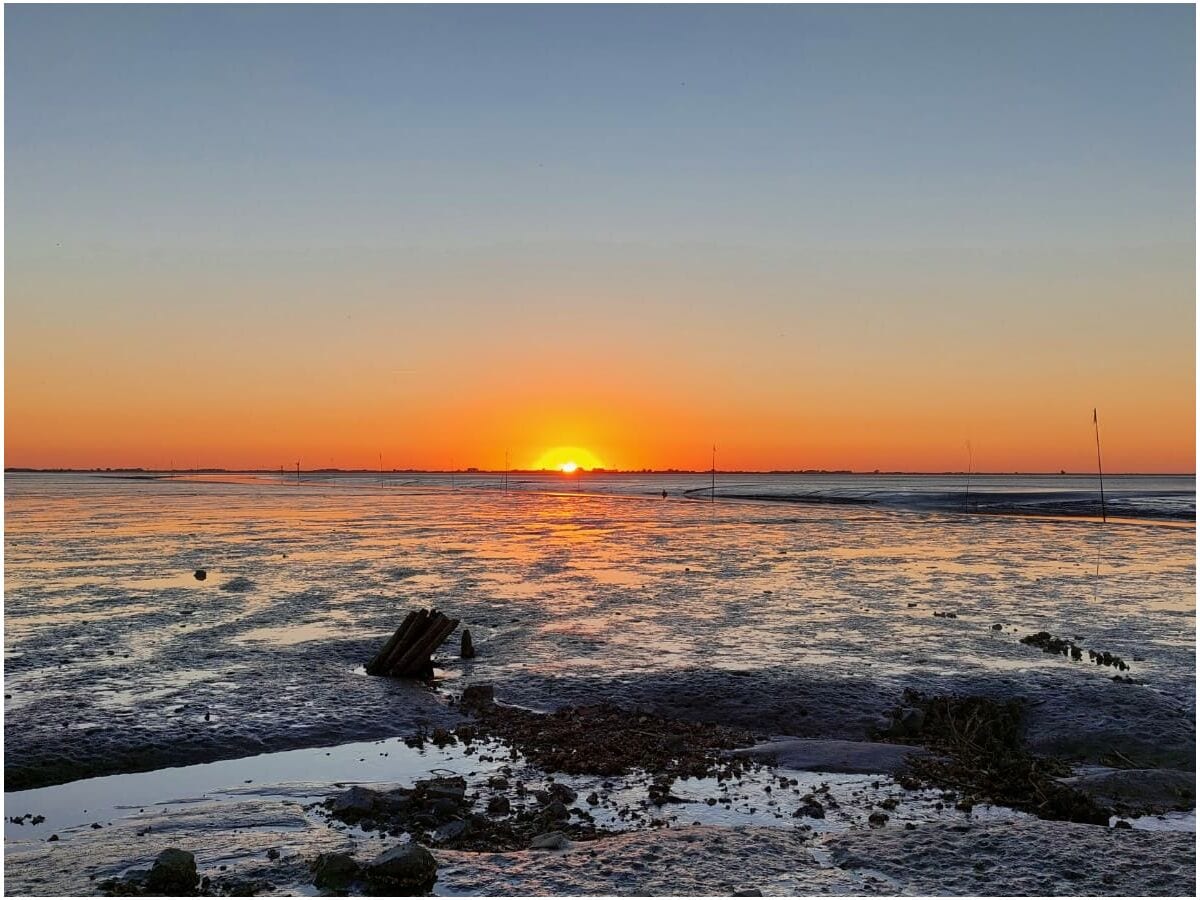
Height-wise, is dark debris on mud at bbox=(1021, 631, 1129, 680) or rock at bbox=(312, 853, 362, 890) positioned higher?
rock at bbox=(312, 853, 362, 890)

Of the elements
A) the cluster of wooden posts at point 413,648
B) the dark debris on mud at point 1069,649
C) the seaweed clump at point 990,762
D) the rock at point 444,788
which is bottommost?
the seaweed clump at point 990,762

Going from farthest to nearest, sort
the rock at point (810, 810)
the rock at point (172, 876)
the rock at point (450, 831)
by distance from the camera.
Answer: the rock at point (810, 810)
the rock at point (450, 831)
the rock at point (172, 876)

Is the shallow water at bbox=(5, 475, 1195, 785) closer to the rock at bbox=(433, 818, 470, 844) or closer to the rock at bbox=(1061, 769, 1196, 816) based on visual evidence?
the rock at bbox=(1061, 769, 1196, 816)

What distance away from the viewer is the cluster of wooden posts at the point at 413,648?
62.1ft

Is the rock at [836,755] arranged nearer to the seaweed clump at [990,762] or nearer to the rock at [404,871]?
the seaweed clump at [990,762]

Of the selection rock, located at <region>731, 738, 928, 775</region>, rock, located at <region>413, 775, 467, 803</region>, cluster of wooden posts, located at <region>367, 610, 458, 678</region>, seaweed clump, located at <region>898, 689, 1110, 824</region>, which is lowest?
rock, located at <region>731, 738, 928, 775</region>

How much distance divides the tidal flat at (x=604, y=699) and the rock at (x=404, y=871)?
0.68ft

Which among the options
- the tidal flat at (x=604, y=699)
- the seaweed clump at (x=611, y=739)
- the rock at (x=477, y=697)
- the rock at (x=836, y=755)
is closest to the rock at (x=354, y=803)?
the tidal flat at (x=604, y=699)

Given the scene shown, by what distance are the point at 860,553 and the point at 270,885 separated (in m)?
37.0

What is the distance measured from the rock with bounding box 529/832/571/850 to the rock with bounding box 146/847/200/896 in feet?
10.8

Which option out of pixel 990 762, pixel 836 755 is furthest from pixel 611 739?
pixel 990 762

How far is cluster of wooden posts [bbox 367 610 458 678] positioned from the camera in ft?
62.1

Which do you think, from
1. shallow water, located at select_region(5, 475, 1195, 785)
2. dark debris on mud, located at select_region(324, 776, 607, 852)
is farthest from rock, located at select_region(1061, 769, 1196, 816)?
dark debris on mud, located at select_region(324, 776, 607, 852)

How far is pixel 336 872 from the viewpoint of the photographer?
9242mm
